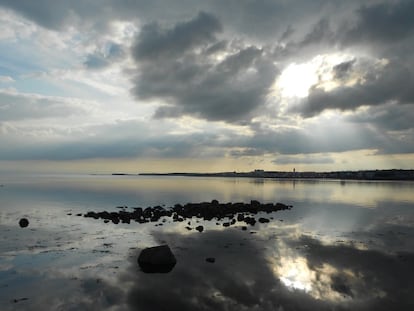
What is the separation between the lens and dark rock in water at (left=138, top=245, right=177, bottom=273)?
18.6 metres

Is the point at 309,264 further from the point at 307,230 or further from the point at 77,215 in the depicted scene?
the point at 77,215

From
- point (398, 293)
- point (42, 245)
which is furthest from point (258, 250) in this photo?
Result: point (42, 245)

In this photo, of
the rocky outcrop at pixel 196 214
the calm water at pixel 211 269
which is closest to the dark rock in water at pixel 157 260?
the calm water at pixel 211 269

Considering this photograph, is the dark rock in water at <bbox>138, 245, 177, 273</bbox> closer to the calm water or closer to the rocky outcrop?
the calm water

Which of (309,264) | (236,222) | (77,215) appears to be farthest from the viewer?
(77,215)

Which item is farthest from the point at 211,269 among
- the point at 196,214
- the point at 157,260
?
the point at 196,214

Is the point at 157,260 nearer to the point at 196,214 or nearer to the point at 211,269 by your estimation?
the point at 211,269

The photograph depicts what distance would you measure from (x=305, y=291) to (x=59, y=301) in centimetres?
1131

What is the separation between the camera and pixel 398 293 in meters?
15.1

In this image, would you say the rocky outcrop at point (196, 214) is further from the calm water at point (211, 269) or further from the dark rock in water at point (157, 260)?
the dark rock in water at point (157, 260)

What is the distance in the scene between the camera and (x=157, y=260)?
Answer: 18891 millimetres

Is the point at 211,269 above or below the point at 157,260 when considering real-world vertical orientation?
below

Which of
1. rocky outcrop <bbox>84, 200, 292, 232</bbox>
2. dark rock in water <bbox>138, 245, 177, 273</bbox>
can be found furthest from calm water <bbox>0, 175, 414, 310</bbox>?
rocky outcrop <bbox>84, 200, 292, 232</bbox>

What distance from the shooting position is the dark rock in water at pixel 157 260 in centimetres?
1859
